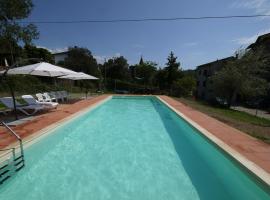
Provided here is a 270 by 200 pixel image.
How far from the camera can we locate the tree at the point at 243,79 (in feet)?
66.4

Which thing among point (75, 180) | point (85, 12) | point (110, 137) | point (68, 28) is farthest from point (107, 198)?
point (68, 28)

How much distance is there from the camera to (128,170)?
4.97 meters

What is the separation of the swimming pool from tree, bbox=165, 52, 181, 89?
1077 inches

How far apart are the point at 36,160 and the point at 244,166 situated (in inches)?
176

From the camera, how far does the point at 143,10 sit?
16.1 m

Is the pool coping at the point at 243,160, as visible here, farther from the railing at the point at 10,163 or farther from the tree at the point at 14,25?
the tree at the point at 14,25

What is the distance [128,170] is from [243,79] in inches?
736

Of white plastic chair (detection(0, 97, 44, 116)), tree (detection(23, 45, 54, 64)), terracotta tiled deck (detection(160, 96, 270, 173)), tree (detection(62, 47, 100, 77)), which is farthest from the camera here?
tree (detection(62, 47, 100, 77))

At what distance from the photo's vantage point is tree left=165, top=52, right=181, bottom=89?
113ft

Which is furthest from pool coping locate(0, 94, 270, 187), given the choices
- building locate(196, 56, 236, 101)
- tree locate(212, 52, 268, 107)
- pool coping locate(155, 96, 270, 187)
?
building locate(196, 56, 236, 101)

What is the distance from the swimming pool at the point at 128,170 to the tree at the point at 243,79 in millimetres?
14957

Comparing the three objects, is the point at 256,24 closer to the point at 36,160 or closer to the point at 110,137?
the point at 110,137

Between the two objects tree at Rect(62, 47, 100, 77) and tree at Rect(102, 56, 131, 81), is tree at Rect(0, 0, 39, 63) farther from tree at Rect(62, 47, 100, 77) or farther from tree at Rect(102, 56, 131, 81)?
tree at Rect(102, 56, 131, 81)

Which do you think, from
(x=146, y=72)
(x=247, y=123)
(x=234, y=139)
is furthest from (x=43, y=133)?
(x=146, y=72)
